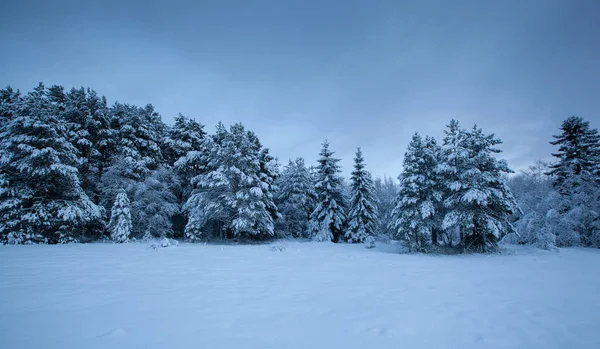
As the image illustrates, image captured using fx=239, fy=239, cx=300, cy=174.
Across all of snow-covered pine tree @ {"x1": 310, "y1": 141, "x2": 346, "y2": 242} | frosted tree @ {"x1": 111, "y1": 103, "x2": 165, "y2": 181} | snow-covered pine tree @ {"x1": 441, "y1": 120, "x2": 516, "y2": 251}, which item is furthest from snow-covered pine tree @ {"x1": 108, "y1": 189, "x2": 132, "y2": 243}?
snow-covered pine tree @ {"x1": 441, "y1": 120, "x2": 516, "y2": 251}

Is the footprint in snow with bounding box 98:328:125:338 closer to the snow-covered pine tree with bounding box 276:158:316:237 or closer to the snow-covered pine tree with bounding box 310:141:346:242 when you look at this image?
the snow-covered pine tree with bounding box 310:141:346:242

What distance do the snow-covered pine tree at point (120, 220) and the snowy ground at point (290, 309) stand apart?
11.1m

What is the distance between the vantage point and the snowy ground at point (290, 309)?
3.49 m

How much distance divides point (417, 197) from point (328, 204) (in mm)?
11095

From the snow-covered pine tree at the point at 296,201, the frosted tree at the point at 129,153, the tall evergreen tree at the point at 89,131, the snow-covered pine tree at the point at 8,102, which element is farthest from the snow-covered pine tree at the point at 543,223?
the snow-covered pine tree at the point at 8,102

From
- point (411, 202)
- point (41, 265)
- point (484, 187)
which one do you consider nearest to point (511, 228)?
point (484, 187)

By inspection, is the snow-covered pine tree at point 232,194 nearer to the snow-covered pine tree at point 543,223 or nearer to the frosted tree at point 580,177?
the snow-covered pine tree at point 543,223

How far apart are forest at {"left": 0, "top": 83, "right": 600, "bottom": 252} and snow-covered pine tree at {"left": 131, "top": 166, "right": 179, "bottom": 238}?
0.40ft

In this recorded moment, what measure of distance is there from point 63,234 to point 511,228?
29363mm

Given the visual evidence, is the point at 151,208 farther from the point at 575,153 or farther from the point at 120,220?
the point at 575,153

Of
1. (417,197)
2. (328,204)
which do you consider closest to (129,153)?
(328,204)

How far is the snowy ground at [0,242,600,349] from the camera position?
11.4 ft

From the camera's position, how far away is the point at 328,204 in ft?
84.5

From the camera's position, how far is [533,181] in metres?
24.0
